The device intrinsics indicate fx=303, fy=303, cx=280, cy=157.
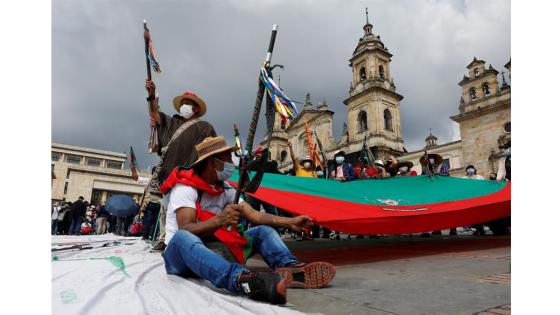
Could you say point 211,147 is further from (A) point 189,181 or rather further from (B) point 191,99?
(B) point 191,99

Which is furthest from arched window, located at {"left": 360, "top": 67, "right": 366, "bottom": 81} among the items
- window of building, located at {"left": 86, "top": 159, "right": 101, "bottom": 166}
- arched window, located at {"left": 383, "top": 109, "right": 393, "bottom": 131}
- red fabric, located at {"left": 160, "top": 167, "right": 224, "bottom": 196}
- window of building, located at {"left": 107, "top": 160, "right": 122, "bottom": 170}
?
window of building, located at {"left": 86, "top": 159, "right": 101, "bottom": 166}

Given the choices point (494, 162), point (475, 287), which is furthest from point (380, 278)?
point (494, 162)

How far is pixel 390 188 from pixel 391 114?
77.8ft

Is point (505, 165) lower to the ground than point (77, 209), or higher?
higher

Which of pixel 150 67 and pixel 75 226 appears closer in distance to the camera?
pixel 150 67

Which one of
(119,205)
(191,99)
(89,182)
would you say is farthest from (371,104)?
(89,182)

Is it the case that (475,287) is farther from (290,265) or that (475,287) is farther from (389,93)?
(389,93)

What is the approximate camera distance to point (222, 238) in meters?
1.84

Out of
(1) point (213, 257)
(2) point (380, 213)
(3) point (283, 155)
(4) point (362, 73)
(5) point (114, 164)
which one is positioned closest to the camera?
(1) point (213, 257)

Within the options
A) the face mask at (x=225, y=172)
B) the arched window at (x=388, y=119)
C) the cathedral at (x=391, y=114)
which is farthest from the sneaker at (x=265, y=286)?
the arched window at (x=388, y=119)

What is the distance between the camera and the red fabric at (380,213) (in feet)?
8.77

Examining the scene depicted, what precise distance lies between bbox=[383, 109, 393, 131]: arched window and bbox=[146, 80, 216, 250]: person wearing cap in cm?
2467

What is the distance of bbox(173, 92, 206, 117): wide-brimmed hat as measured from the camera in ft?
11.3

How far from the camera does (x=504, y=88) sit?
22500mm
